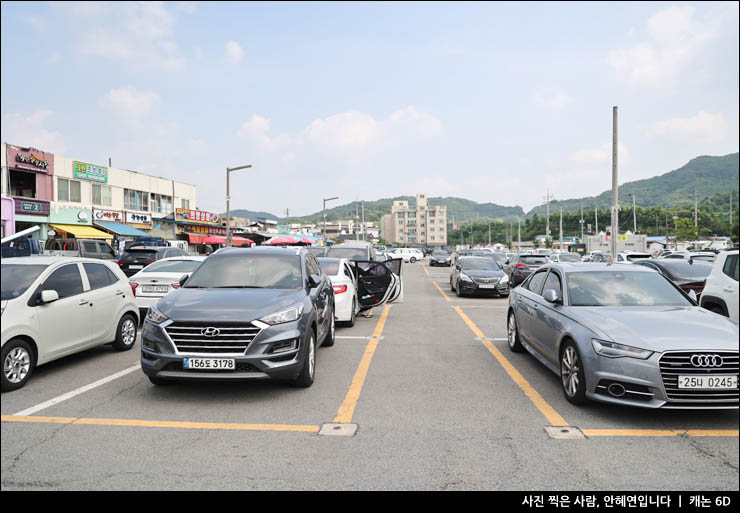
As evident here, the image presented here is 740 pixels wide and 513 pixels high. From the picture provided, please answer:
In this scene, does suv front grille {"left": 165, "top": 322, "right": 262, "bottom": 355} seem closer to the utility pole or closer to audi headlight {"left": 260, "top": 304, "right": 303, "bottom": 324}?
audi headlight {"left": 260, "top": 304, "right": 303, "bottom": 324}

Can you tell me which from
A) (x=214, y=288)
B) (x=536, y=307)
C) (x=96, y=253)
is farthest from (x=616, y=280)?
(x=96, y=253)

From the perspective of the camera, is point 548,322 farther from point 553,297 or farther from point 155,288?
point 155,288

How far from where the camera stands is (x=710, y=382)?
426 centimetres

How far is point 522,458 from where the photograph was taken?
395 centimetres

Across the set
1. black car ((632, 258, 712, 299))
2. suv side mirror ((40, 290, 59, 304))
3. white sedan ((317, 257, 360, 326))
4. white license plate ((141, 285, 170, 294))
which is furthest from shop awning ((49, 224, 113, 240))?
black car ((632, 258, 712, 299))

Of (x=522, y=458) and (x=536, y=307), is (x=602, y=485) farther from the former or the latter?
(x=536, y=307)

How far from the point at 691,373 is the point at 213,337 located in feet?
15.0

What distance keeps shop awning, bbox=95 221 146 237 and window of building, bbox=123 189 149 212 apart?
2.15 metres

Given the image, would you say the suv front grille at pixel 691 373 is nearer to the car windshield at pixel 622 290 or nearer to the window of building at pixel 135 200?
the car windshield at pixel 622 290

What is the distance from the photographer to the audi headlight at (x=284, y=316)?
555 cm

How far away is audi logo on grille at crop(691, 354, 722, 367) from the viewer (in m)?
4.19

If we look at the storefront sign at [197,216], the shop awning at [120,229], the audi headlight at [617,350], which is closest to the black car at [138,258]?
the audi headlight at [617,350]

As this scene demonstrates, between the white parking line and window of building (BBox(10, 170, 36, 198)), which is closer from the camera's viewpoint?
the white parking line

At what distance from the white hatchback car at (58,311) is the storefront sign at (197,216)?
37803mm
